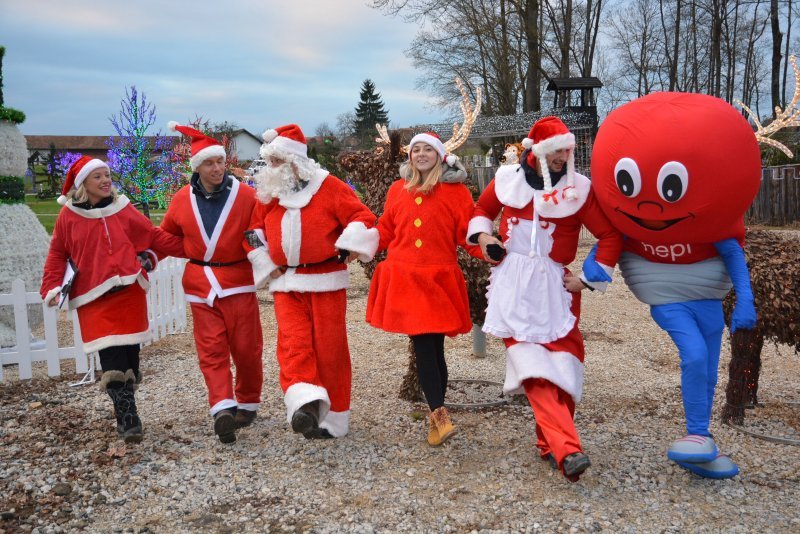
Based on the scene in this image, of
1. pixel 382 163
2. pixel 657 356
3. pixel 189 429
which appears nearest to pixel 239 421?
pixel 189 429

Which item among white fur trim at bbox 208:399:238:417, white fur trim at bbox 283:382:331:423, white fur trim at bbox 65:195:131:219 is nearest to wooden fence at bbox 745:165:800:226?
white fur trim at bbox 283:382:331:423

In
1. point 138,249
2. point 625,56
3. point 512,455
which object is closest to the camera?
point 512,455

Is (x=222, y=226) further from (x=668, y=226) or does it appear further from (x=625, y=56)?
(x=625, y=56)

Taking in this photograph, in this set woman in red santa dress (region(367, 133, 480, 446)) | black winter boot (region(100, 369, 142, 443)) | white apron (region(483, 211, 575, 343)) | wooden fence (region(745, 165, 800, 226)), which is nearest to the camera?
white apron (region(483, 211, 575, 343))

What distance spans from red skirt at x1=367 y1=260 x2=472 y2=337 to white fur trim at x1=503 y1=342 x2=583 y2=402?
1.50 ft

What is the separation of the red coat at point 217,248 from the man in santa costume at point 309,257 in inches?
5.2

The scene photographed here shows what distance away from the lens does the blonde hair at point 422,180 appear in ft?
12.7

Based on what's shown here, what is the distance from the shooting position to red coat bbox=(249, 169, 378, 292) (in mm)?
3889

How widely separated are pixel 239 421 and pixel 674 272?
8.88 ft

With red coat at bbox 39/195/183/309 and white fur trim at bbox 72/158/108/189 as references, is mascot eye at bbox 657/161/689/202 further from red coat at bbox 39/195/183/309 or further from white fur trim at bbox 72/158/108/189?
white fur trim at bbox 72/158/108/189

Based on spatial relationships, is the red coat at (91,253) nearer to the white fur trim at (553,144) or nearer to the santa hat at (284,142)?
the santa hat at (284,142)

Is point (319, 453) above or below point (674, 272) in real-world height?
below

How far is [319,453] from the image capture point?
3912 mm

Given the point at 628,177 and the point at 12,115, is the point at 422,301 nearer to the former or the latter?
the point at 628,177
